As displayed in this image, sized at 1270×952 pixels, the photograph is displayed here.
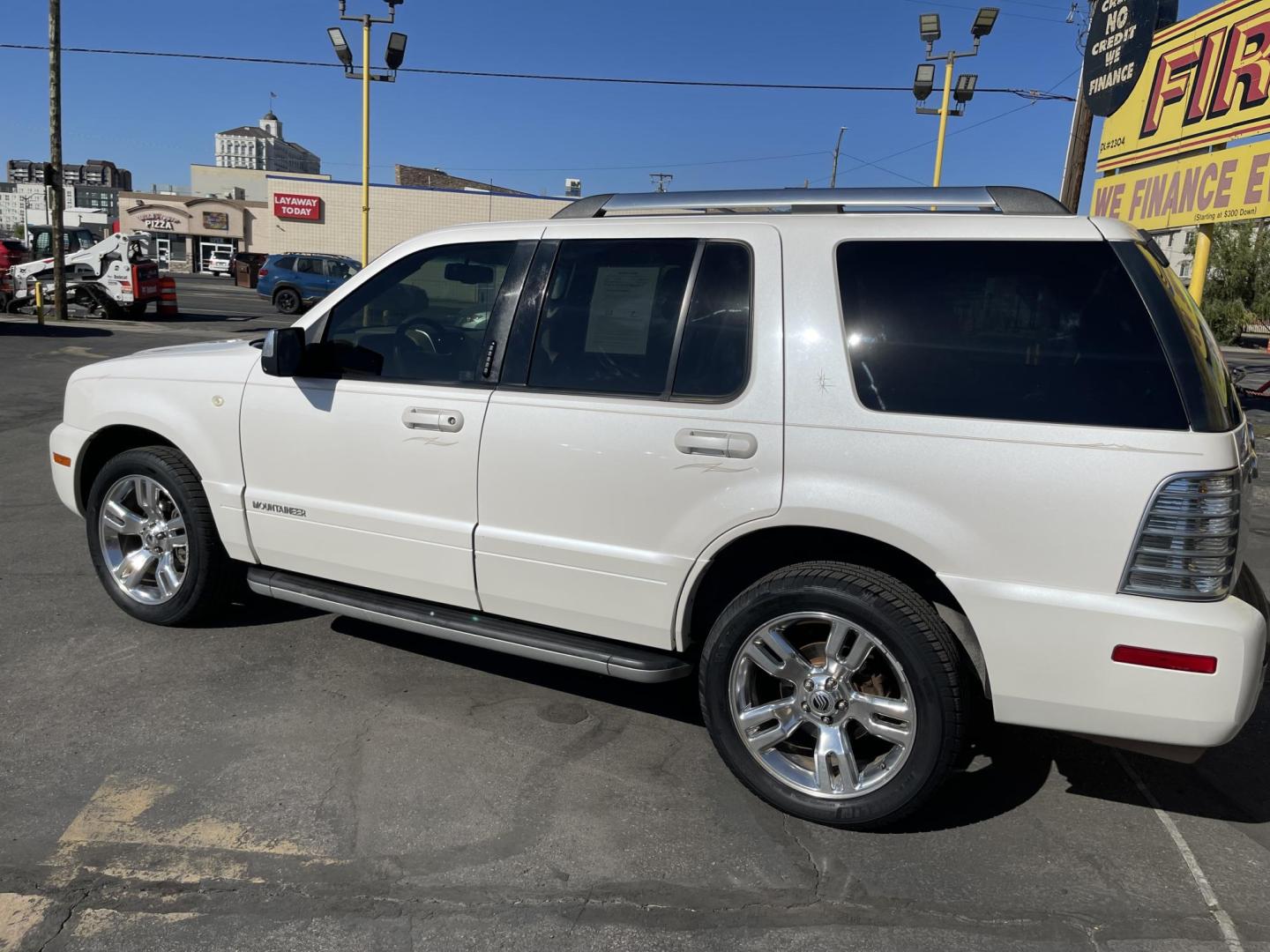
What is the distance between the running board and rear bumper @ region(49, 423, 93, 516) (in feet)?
3.90

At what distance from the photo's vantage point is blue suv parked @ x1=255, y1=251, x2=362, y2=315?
95.8 feet

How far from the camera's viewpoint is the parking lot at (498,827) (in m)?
2.58

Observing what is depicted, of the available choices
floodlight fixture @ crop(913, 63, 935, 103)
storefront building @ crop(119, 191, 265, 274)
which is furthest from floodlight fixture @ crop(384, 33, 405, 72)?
storefront building @ crop(119, 191, 265, 274)

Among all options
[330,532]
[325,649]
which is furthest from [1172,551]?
[325,649]

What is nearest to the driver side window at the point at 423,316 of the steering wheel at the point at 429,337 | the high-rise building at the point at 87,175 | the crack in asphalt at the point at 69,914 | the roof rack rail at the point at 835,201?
the steering wheel at the point at 429,337

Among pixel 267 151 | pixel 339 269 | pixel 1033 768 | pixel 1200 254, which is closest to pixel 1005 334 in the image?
pixel 1033 768

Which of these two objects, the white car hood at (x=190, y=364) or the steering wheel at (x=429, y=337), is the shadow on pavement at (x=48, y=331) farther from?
the steering wheel at (x=429, y=337)

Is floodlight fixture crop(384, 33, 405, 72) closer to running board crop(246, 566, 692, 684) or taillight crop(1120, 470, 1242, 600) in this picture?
running board crop(246, 566, 692, 684)

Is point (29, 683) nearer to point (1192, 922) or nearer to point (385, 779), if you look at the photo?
point (385, 779)

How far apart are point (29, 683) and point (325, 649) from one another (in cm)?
117

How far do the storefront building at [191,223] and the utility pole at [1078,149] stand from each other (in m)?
55.3

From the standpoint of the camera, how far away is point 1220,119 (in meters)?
11.0

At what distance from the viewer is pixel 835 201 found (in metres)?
3.18

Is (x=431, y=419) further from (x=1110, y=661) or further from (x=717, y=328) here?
(x=1110, y=661)
